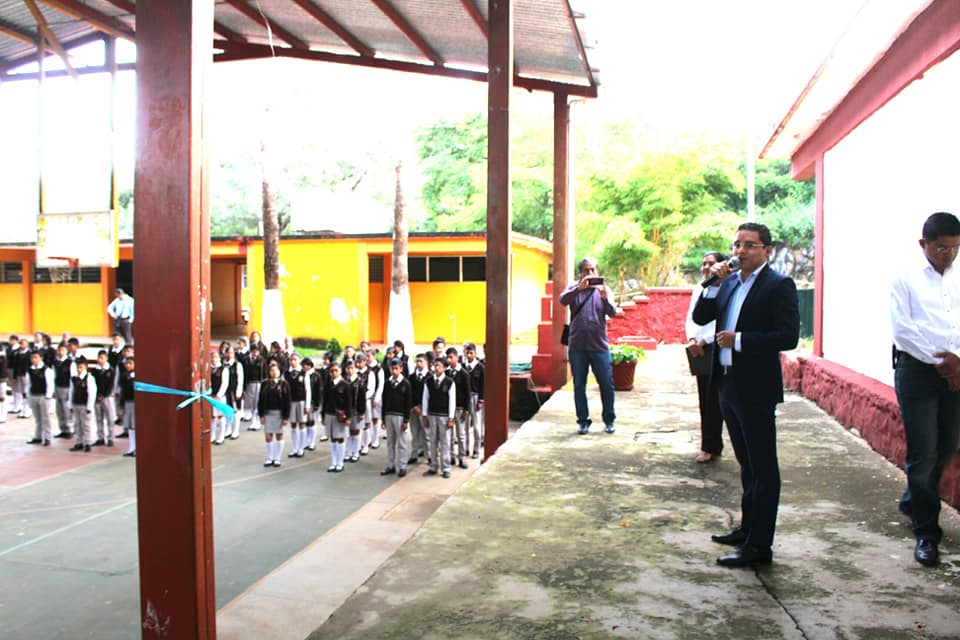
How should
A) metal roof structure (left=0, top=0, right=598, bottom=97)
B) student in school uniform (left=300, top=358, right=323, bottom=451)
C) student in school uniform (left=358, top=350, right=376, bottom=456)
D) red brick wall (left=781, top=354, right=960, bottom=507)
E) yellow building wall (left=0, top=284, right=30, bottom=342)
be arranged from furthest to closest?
1. yellow building wall (left=0, top=284, right=30, bottom=342)
2. student in school uniform (left=300, top=358, right=323, bottom=451)
3. student in school uniform (left=358, top=350, right=376, bottom=456)
4. metal roof structure (left=0, top=0, right=598, bottom=97)
5. red brick wall (left=781, top=354, right=960, bottom=507)

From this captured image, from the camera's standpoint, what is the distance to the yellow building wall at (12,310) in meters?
25.8

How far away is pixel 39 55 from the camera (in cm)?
1339

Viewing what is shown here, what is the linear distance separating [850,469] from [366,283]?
17.5 meters

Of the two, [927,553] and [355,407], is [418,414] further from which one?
[927,553]

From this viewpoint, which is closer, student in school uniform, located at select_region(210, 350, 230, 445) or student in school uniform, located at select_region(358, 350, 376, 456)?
student in school uniform, located at select_region(358, 350, 376, 456)

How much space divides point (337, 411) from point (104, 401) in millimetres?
3781

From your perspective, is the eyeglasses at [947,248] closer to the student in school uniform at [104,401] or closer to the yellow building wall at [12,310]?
the student in school uniform at [104,401]

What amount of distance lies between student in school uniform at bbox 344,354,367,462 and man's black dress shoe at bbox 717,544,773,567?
724 cm

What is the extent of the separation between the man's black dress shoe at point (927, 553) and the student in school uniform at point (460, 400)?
6685 mm

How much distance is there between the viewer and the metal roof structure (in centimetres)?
848

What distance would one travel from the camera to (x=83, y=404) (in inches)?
422

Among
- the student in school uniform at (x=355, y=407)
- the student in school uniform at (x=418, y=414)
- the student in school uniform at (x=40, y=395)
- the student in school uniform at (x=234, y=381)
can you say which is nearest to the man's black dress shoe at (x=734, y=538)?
the student in school uniform at (x=418, y=414)

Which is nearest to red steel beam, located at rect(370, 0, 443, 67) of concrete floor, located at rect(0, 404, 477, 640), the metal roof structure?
the metal roof structure

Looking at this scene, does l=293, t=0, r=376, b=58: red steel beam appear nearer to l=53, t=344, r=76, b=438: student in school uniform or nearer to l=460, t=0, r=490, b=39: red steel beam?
l=460, t=0, r=490, b=39: red steel beam
